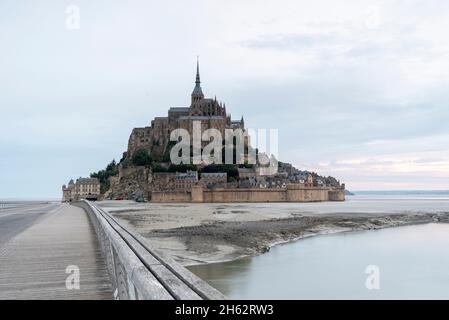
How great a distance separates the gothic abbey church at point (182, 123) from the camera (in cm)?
13525

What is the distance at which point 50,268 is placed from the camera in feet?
29.1

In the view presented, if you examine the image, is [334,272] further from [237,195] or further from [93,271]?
[237,195]

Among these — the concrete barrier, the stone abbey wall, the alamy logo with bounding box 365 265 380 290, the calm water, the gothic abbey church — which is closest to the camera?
the concrete barrier

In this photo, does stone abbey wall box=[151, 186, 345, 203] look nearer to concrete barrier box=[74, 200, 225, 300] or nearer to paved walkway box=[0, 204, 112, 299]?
paved walkway box=[0, 204, 112, 299]

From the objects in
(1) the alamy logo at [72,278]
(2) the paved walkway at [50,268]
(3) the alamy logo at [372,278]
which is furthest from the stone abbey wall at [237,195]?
(1) the alamy logo at [72,278]

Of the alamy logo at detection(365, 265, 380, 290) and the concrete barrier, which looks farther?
the alamy logo at detection(365, 265, 380, 290)

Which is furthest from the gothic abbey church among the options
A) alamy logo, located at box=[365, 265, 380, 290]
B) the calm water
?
alamy logo, located at box=[365, 265, 380, 290]

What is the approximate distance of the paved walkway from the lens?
22.2ft

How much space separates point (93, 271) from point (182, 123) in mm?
128835

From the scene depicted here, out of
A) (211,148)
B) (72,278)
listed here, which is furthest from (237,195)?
(72,278)

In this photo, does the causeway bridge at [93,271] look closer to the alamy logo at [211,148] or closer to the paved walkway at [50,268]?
the paved walkway at [50,268]

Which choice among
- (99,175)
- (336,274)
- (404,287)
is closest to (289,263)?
(336,274)
